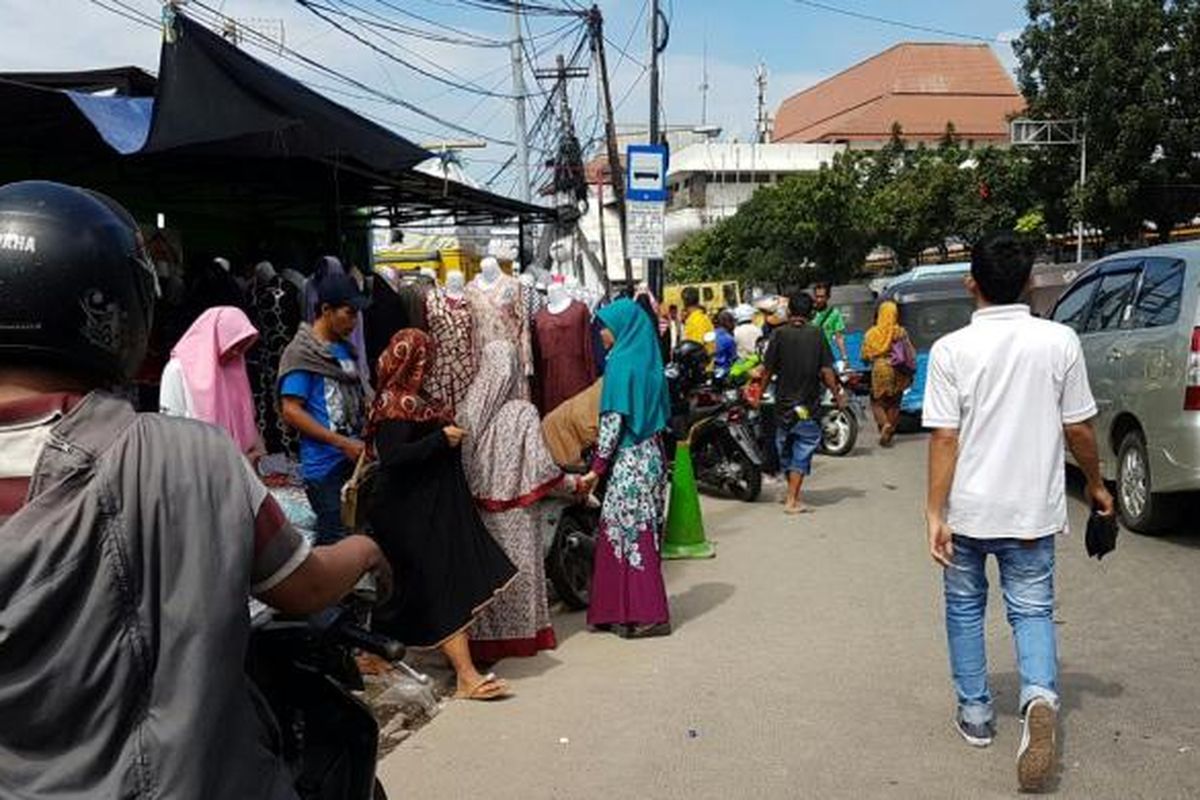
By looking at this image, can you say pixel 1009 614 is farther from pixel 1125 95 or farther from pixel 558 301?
pixel 1125 95

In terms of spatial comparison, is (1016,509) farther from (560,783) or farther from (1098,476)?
Answer: (560,783)

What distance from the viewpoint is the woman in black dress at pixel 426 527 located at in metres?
4.73

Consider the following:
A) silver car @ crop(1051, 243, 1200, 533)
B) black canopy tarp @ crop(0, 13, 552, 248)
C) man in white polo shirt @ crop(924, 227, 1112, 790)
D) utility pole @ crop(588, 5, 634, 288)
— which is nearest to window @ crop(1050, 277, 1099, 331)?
silver car @ crop(1051, 243, 1200, 533)

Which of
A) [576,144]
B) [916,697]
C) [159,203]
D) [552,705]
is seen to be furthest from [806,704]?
[576,144]

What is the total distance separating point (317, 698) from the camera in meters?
2.02

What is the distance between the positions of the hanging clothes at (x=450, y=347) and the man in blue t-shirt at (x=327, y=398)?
36 centimetres

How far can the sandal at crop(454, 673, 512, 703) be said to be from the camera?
4840 millimetres

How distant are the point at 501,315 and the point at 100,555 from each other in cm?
435

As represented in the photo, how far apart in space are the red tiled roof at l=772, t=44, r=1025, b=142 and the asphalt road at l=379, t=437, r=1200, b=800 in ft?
274

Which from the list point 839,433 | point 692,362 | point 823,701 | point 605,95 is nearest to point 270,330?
point 823,701

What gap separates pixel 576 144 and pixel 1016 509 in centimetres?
2019

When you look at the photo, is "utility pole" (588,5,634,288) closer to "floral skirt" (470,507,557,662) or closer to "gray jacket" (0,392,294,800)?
"floral skirt" (470,507,557,662)

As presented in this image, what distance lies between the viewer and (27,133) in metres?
6.58

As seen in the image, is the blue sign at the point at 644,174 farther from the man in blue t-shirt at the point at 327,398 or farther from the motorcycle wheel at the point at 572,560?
the man in blue t-shirt at the point at 327,398
